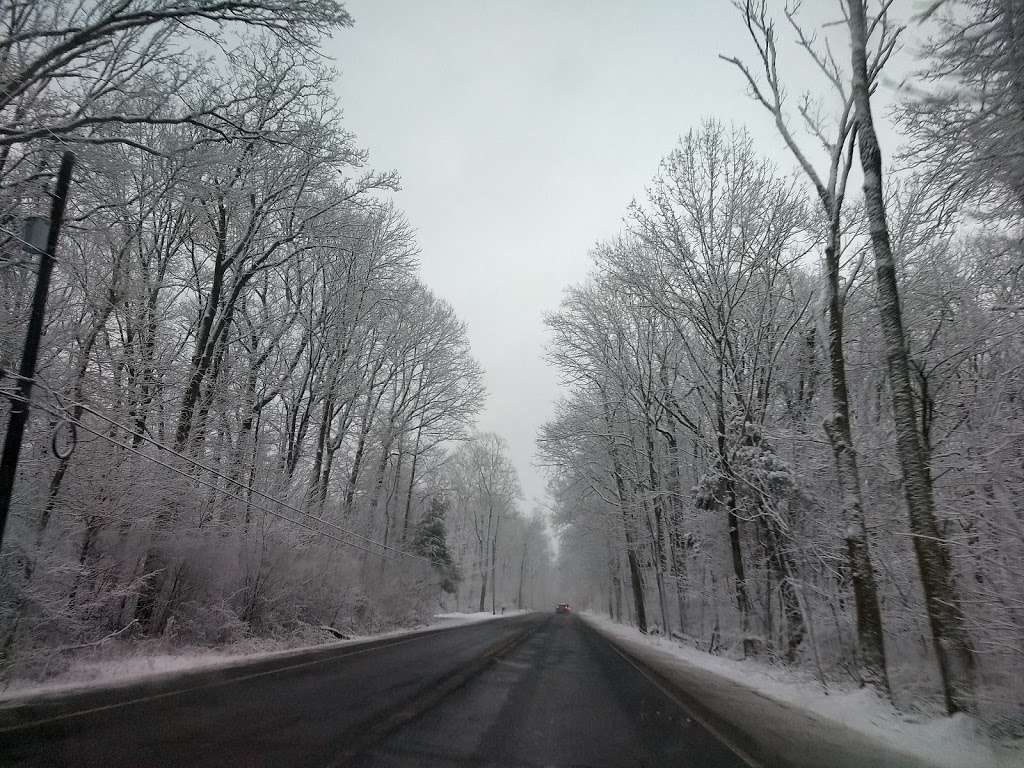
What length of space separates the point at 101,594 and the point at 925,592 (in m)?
13.2

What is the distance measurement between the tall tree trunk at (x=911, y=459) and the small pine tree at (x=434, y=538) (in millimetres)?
34228

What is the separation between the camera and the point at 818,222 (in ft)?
53.0

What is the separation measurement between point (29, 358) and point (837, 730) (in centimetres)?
1244

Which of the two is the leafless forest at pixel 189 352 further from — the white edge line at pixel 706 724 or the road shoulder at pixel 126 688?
the white edge line at pixel 706 724

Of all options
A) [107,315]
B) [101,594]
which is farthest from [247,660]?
[107,315]

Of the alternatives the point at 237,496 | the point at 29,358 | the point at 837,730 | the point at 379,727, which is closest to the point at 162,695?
the point at 379,727

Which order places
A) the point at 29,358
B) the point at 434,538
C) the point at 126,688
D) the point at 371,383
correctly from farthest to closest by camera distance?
the point at 434,538, the point at 371,383, the point at 29,358, the point at 126,688

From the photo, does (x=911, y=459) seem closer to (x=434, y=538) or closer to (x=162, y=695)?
(x=162, y=695)

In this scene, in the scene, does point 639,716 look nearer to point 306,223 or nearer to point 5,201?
point 5,201

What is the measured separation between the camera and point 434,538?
41.5 meters

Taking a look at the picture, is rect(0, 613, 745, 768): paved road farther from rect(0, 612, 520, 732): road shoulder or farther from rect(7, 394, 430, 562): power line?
rect(7, 394, 430, 562): power line

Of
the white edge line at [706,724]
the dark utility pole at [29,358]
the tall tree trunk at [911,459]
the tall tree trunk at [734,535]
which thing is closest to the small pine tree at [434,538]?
the tall tree trunk at [734,535]

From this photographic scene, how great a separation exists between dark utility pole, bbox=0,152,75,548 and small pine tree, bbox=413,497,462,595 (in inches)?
1244

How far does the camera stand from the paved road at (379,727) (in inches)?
187
